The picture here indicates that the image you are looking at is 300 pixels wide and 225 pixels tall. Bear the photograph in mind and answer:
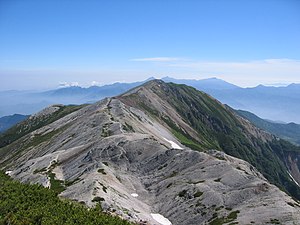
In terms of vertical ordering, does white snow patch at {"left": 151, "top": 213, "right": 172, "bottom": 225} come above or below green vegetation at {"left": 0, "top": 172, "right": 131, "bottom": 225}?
below

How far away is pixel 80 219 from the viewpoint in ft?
152

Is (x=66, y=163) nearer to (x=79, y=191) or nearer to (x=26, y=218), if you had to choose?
(x=79, y=191)

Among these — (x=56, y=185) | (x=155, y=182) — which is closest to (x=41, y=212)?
(x=56, y=185)

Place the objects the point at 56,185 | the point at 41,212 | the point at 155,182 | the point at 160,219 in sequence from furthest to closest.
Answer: the point at 155,182
the point at 56,185
the point at 160,219
the point at 41,212

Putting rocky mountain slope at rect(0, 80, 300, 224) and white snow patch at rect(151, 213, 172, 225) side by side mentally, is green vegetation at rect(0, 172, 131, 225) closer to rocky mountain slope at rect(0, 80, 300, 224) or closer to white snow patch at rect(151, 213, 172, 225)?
rocky mountain slope at rect(0, 80, 300, 224)

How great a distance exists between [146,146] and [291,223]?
190 ft

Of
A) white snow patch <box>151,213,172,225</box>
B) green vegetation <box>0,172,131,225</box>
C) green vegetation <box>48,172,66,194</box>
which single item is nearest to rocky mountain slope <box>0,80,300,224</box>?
green vegetation <box>48,172,66,194</box>

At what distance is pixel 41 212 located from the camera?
45.6m

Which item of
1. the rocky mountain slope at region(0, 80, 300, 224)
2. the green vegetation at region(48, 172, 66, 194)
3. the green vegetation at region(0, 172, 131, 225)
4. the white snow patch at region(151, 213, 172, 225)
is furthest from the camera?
the green vegetation at region(48, 172, 66, 194)

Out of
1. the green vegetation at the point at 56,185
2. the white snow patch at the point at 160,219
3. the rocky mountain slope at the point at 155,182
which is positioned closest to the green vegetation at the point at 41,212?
the rocky mountain slope at the point at 155,182

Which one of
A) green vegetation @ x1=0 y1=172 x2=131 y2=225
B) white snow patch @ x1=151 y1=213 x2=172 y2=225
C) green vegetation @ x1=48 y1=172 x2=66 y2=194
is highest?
green vegetation @ x1=0 y1=172 x2=131 y2=225

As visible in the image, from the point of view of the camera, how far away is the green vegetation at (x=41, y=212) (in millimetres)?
42481

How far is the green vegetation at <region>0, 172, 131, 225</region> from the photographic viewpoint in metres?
42.5

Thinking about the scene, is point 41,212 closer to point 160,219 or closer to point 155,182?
point 160,219
